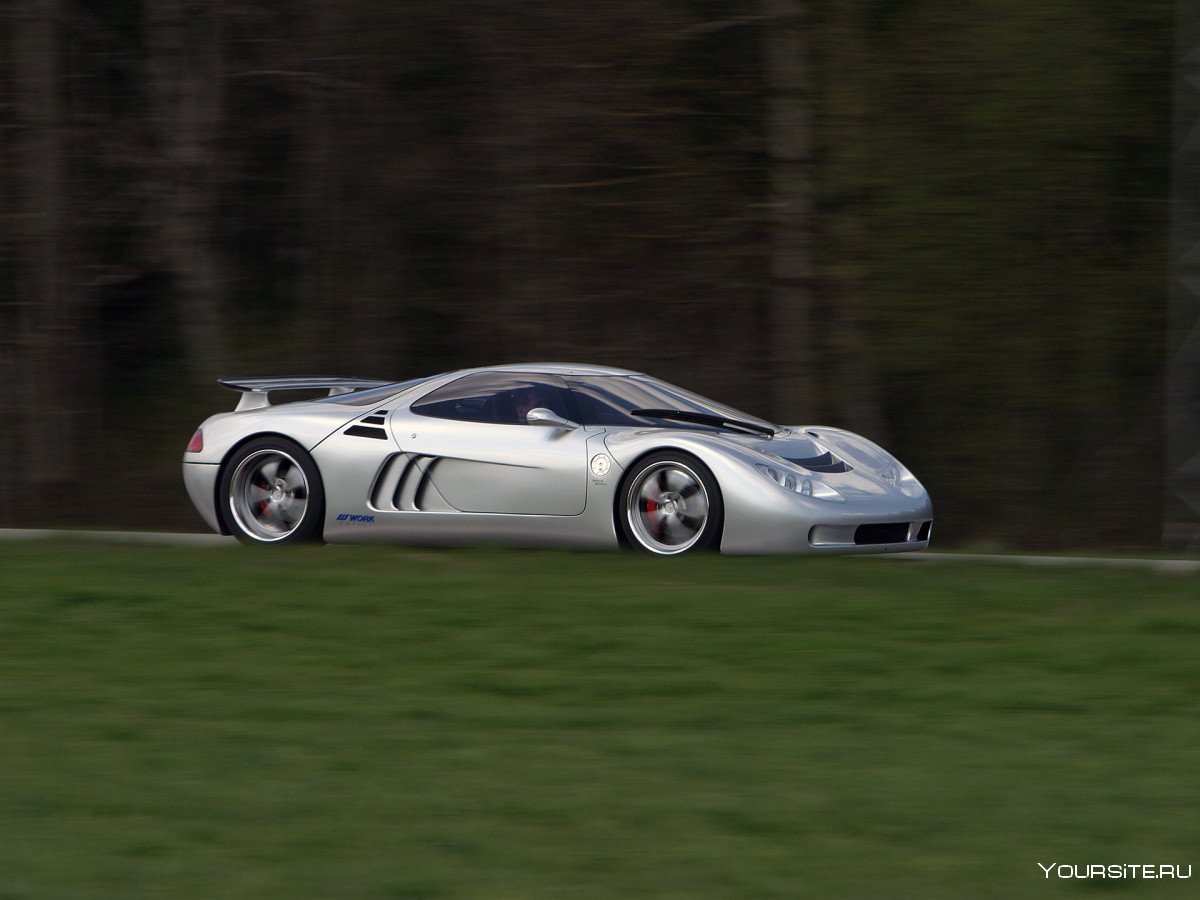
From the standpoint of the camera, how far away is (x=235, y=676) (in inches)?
235

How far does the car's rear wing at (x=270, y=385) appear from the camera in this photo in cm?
1032

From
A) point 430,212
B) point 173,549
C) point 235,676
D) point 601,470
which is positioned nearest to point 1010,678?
point 235,676

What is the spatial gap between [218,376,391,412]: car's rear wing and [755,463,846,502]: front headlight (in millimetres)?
2676

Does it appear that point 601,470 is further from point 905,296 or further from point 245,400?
point 905,296

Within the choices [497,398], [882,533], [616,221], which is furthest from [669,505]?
[616,221]

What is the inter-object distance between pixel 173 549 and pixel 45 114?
9254 mm

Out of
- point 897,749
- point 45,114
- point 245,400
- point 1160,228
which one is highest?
point 45,114

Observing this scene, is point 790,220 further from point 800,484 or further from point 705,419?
point 800,484

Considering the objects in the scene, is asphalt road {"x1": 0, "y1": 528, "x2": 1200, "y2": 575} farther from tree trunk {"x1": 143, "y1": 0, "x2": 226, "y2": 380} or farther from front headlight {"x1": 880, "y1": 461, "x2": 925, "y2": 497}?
tree trunk {"x1": 143, "y1": 0, "x2": 226, "y2": 380}

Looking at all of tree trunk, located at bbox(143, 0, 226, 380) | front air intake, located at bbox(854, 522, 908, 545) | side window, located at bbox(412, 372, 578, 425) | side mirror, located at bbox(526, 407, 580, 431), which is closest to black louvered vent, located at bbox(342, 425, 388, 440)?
side window, located at bbox(412, 372, 578, 425)

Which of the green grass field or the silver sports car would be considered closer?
the green grass field

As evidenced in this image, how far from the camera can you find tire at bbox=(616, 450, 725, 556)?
29.5 feet

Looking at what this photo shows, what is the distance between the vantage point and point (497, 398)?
9.85m

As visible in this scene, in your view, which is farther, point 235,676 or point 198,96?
point 198,96
